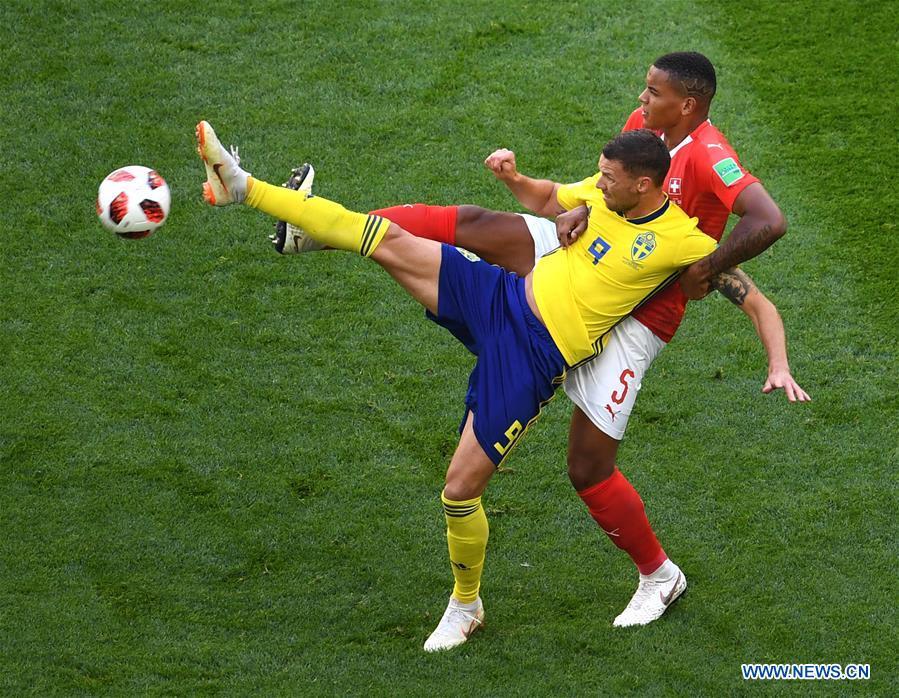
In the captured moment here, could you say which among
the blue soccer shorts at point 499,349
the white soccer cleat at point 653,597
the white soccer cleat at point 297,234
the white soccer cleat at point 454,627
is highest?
the white soccer cleat at point 297,234

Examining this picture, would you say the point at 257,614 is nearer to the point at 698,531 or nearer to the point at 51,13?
the point at 698,531

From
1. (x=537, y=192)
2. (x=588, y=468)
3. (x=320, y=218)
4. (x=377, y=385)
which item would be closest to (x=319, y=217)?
(x=320, y=218)

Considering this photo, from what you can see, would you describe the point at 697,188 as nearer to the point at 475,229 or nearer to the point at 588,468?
the point at 475,229

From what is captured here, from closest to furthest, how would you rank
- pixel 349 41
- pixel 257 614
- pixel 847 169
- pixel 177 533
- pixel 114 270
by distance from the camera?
pixel 257 614, pixel 177 533, pixel 114 270, pixel 847 169, pixel 349 41

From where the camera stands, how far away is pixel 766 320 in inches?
210

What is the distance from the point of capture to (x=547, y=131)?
31.1 feet

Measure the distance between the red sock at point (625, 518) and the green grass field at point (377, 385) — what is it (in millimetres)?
311

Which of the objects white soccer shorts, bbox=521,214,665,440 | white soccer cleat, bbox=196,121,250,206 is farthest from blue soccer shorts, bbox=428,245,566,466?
white soccer cleat, bbox=196,121,250,206

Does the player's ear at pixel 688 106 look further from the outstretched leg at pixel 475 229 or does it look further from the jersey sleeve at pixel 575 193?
the outstretched leg at pixel 475 229

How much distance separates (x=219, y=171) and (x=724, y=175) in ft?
6.87

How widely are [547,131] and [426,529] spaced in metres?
3.88

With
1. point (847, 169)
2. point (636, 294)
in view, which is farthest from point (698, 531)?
point (847, 169)

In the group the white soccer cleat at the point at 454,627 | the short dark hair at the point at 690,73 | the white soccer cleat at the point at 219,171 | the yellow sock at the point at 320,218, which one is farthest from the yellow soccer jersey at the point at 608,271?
the white soccer cleat at the point at 219,171

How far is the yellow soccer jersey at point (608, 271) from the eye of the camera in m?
5.48
